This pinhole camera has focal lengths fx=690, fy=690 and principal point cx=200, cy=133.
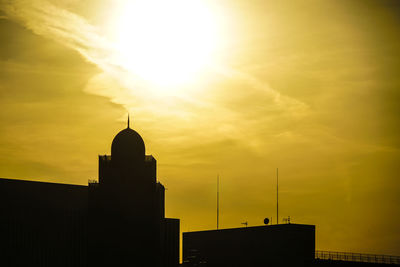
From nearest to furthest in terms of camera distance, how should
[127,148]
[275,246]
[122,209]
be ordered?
[127,148] < [122,209] < [275,246]

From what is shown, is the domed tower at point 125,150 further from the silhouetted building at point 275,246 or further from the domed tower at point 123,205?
the silhouetted building at point 275,246

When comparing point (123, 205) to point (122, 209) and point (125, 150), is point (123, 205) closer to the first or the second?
point (122, 209)

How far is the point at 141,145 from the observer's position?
147375 mm

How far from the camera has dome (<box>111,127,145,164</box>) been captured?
477 feet

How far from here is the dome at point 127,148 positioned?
477 ft

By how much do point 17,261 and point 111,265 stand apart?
137 feet

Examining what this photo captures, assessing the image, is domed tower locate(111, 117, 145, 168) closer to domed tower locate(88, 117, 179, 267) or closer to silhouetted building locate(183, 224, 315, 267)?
domed tower locate(88, 117, 179, 267)

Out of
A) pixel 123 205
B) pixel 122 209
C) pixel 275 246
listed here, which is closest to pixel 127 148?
pixel 123 205

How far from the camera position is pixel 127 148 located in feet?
477

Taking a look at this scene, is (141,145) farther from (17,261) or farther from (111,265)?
(17,261)

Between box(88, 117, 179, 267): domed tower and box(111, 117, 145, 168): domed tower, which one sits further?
box(111, 117, 145, 168): domed tower

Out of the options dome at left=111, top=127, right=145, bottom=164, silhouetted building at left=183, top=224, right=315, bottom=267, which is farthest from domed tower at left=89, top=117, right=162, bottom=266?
silhouetted building at left=183, top=224, right=315, bottom=267

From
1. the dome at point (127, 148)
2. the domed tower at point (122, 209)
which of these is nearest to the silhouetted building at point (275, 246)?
the domed tower at point (122, 209)

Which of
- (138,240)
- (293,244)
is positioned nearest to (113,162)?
(138,240)
